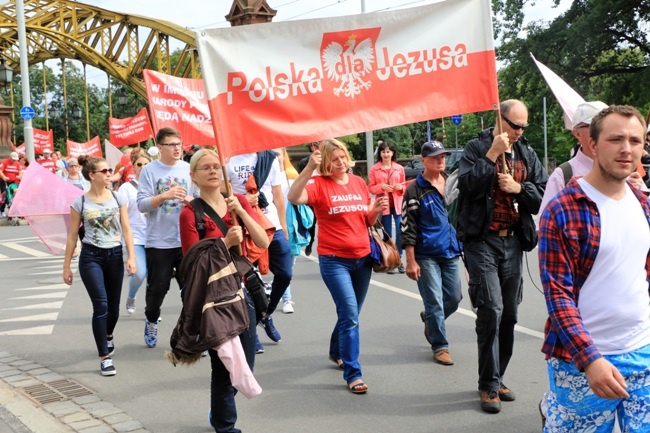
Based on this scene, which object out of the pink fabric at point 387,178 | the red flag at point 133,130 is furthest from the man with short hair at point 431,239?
the red flag at point 133,130

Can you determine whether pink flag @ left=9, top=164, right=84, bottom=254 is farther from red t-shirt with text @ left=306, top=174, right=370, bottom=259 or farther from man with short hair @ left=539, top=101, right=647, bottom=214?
man with short hair @ left=539, top=101, right=647, bottom=214

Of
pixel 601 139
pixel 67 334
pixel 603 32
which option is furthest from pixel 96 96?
pixel 601 139

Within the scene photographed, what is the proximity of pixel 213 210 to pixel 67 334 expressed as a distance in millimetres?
3978

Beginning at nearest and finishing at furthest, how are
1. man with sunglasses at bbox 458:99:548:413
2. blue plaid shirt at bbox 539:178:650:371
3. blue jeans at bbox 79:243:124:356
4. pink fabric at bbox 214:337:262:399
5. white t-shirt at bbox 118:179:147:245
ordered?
blue plaid shirt at bbox 539:178:650:371, pink fabric at bbox 214:337:262:399, man with sunglasses at bbox 458:99:548:413, blue jeans at bbox 79:243:124:356, white t-shirt at bbox 118:179:147:245

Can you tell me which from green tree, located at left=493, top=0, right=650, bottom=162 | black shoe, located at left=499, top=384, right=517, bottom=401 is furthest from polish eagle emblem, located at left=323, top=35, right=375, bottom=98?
green tree, located at left=493, top=0, right=650, bottom=162

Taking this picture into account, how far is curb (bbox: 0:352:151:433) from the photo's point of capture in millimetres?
5148

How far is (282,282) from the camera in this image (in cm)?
698

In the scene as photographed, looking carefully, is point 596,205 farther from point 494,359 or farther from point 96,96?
point 96,96

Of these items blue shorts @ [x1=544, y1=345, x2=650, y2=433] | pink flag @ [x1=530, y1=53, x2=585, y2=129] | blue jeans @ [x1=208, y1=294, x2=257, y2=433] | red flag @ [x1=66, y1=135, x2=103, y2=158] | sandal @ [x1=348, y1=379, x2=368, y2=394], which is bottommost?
sandal @ [x1=348, y1=379, x2=368, y2=394]

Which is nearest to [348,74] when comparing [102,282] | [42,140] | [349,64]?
[349,64]

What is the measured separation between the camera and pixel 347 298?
581cm

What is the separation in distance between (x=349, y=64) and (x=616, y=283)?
7.69 ft

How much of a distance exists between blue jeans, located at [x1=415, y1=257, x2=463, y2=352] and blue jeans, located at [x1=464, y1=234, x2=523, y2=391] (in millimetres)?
1087

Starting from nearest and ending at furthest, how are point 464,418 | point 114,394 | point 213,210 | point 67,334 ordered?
point 213,210, point 464,418, point 114,394, point 67,334
